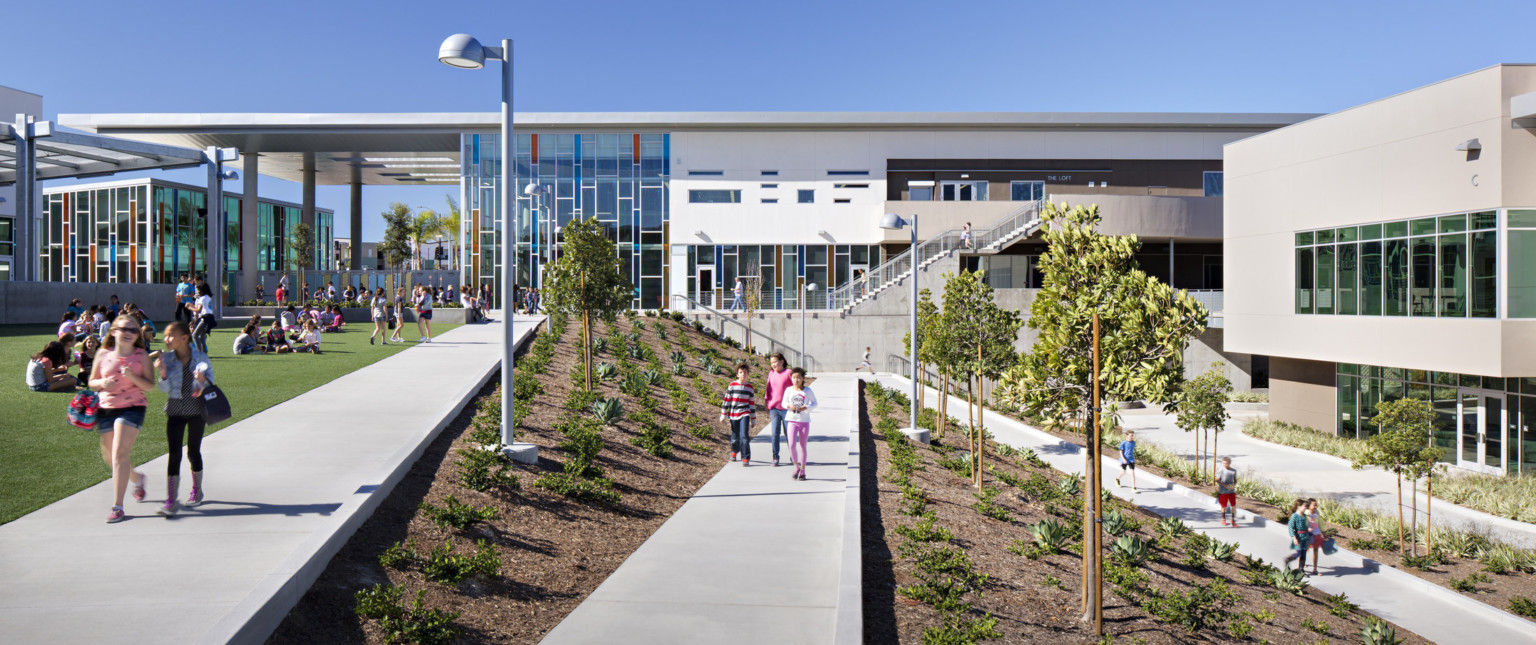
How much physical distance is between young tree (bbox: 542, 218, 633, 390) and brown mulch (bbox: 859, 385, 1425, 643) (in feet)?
21.5

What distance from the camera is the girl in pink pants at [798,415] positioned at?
12203 mm

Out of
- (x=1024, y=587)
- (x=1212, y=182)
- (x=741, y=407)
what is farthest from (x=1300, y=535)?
(x=1212, y=182)

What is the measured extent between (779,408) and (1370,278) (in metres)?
19.2

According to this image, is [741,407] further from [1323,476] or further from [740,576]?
[1323,476]

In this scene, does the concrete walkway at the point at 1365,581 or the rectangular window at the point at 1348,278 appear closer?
the concrete walkway at the point at 1365,581

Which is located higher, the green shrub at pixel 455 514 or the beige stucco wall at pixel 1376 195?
the beige stucco wall at pixel 1376 195

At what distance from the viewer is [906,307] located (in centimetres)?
3716

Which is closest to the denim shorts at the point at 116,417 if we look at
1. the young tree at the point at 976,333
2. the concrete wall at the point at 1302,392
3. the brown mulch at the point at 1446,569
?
the brown mulch at the point at 1446,569

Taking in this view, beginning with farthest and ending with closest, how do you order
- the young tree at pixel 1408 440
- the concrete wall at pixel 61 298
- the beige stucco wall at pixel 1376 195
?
the concrete wall at pixel 61 298
the beige stucco wall at pixel 1376 195
the young tree at pixel 1408 440

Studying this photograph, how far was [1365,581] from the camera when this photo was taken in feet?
45.7

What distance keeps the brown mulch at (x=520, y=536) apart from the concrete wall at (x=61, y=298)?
21.2m

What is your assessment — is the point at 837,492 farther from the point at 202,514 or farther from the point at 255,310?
the point at 255,310

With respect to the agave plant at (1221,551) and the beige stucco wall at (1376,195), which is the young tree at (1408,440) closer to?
the agave plant at (1221,551)

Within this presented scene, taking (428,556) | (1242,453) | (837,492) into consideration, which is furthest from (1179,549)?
(1242,453)
